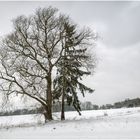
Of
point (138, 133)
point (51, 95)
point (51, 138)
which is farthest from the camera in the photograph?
point (51, 95)

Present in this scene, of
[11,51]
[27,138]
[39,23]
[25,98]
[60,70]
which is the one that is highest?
[39,23]

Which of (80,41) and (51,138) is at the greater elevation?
(80,41)

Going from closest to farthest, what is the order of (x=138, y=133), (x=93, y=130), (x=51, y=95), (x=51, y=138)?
(x=138, y=133) → (x=51, y=138) → (x=93, y=130) → (x=51, y=95)

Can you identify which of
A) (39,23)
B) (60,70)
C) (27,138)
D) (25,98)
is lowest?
(27,138)

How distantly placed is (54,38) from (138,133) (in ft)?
49.1

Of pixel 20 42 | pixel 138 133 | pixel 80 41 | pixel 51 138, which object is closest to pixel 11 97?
pixel 20 42

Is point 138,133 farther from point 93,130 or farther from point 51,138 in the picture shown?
point 51,138

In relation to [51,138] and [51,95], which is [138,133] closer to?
[51,138]

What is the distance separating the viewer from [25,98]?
26109mm

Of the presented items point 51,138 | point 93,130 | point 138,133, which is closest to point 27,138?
point 51,138

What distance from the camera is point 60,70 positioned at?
25.6 meters

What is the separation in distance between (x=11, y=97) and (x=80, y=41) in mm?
9315

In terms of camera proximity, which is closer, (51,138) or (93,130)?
(51,138)

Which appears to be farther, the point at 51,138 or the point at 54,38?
the point at 54,38
